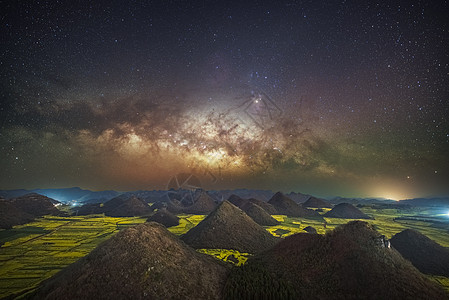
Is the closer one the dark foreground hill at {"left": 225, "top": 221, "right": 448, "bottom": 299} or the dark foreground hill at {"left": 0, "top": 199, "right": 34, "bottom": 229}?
the dark foreground hill at {"left": 225, "top": 221, "right": 448, "bottom": 299}

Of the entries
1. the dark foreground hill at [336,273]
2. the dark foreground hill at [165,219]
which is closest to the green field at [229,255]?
the dark foreground hill at [336,273]

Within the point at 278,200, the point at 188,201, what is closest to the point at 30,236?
the point at 188,201

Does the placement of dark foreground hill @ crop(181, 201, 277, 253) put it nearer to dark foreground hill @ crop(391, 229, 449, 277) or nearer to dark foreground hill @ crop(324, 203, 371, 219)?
dark foreground hill @ crop(391, 229, 449, 277)

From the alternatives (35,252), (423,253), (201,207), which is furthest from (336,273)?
(201,207)

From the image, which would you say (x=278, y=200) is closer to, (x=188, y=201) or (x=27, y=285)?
(x=188, y=201)

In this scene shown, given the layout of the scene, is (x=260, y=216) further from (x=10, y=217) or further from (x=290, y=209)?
(x=10, y=217)

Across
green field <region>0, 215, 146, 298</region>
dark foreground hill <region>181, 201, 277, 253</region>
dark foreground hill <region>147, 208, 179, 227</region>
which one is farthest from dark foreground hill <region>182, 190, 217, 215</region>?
dark foreground hill <region>181, 201, 277, 253</region>
